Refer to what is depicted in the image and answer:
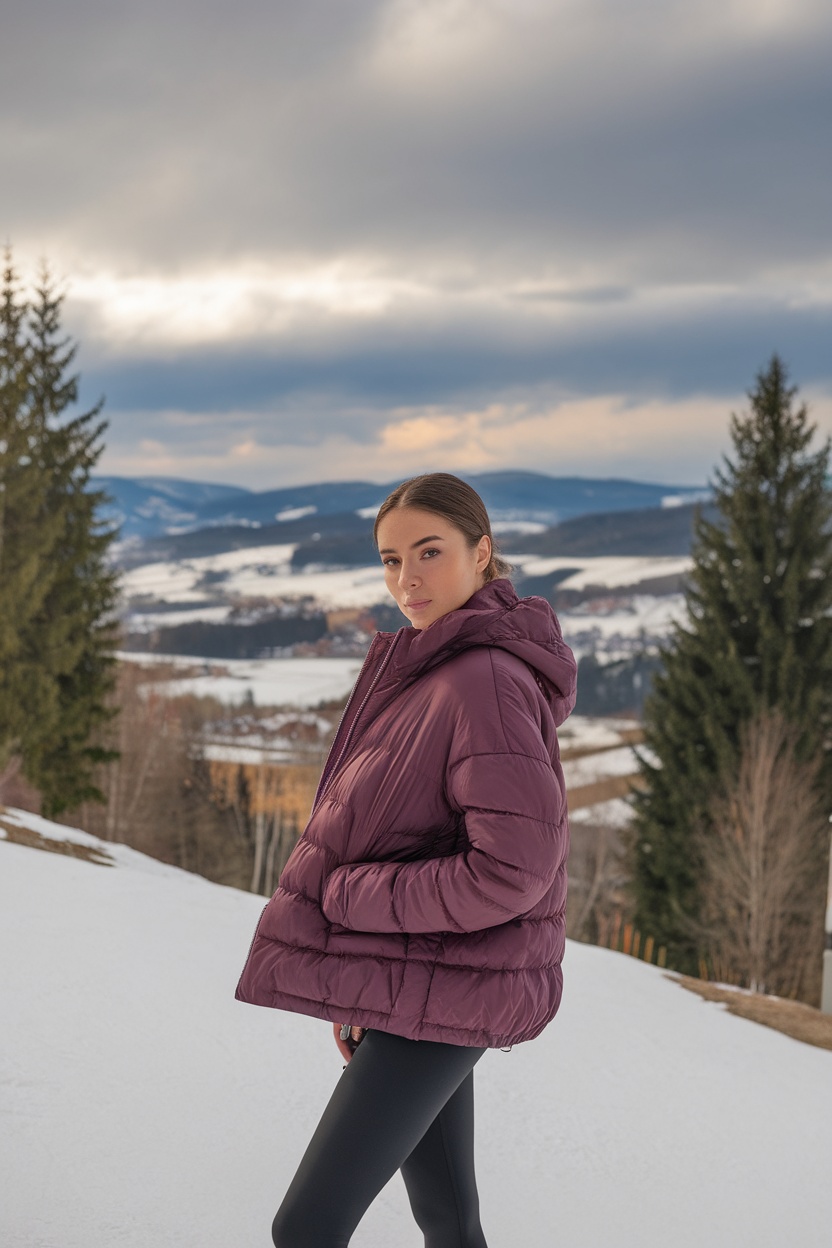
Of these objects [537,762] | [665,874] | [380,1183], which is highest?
[537,762]

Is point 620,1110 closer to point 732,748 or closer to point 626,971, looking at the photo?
point 626,971

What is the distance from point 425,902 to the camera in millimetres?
1617

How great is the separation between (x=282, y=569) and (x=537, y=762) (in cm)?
12816

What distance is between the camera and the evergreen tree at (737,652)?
22531mm

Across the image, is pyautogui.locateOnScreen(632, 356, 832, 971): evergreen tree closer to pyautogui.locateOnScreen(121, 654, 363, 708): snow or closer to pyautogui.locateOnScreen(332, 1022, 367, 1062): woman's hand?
pyautogui.locateOnScreen(332, 1022, 367, 1062): woman's hand

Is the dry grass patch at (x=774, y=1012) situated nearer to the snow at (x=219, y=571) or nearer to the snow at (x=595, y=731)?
the snow at (x=595, y=731)

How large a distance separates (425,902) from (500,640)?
1.40 feet

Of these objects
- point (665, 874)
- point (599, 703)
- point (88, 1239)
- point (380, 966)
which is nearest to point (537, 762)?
point (380, 966)

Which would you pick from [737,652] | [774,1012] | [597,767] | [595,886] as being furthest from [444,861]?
[597,767]

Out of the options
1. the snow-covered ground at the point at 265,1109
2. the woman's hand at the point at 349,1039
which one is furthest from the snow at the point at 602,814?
the woman's hand at the point at 349,1039

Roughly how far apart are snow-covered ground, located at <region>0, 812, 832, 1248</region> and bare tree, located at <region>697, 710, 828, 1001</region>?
48.8 feet

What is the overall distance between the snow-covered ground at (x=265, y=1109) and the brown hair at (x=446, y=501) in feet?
6.78

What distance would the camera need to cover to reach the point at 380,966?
5.54 ft

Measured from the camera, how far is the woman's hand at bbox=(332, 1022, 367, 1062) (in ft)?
5.90
